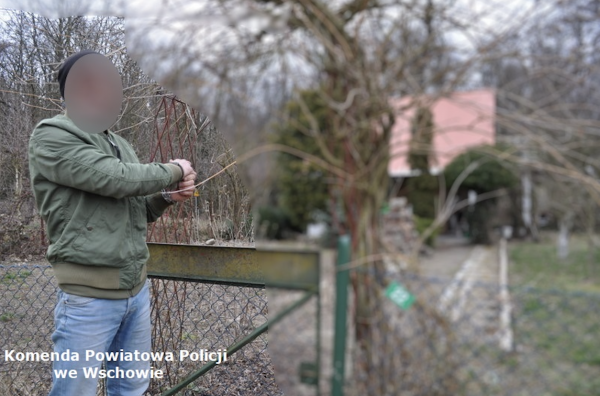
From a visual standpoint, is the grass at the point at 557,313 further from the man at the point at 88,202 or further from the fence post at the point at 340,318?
the man at the point at 88,202

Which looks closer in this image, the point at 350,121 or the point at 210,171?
the point at 210,171

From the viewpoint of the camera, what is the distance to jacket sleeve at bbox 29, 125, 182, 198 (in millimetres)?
438

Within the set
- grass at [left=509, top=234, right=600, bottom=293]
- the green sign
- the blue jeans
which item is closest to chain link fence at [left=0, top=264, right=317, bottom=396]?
the blue jeans

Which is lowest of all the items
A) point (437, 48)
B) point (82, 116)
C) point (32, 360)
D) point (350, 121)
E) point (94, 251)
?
point (32, 360)

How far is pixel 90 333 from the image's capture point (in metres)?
0.46

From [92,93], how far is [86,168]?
0.22 ft

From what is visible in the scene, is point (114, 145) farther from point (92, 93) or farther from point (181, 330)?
point (181, 330)

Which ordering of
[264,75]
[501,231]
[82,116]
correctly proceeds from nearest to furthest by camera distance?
[82,116] → [264,75] → [501,231]

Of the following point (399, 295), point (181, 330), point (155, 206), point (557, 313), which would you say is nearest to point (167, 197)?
point (155, 206)

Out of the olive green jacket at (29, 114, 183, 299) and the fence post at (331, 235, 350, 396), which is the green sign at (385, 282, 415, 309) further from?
the olive green jacket at (29, 114, 183, 299)

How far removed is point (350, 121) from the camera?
196 centimetres

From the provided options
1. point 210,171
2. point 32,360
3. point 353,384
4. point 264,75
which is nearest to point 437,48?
point 264,75

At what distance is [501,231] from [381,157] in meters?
6.59

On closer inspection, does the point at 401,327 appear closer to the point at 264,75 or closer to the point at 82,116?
the point at 264,75
